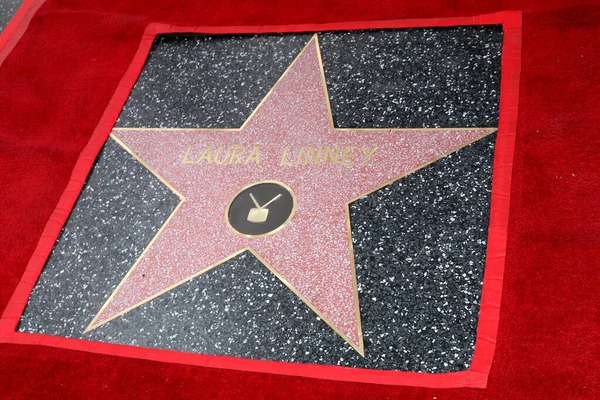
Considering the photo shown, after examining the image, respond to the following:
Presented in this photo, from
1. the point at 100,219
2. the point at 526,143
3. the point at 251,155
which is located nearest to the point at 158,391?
the point at 100,219

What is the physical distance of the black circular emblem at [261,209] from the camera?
1460mm

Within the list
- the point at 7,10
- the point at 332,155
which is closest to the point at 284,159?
the point at 332,155

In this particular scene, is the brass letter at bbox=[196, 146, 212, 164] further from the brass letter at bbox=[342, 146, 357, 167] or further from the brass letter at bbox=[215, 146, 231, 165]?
the brass letter at bbox=[342, 146, 357, 167]

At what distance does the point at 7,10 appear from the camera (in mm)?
2357

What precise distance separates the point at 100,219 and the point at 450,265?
2.99 feet

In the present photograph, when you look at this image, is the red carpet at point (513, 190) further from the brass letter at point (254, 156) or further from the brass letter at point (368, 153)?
the brass letter at point (254, 156)

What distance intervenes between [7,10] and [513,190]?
2045 mm

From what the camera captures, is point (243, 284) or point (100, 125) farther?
point (100, 125)

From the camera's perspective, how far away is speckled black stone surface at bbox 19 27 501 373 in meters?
1.23

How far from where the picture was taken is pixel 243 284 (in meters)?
1.38

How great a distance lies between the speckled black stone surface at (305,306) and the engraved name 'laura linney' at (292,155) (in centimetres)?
10

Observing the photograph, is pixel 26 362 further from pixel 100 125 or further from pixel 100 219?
Answer: pixel 100 125

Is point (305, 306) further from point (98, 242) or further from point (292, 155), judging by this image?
point (98, 242)

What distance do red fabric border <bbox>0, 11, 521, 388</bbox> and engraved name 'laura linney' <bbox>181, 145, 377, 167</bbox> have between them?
1.03 feet
